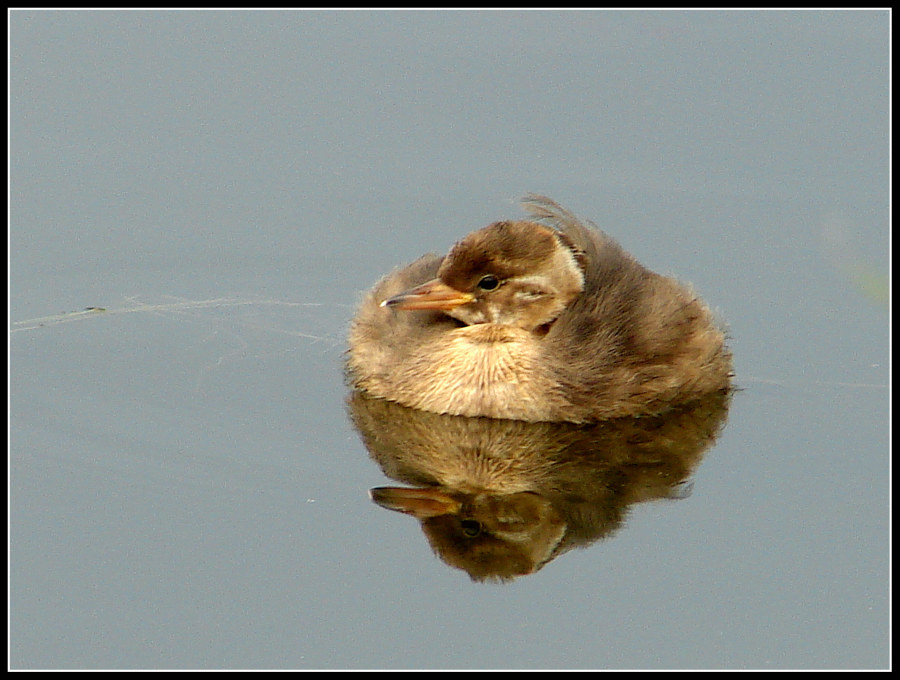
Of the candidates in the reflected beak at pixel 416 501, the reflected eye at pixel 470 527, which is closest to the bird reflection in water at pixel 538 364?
the reflected beak at pixel 416 501

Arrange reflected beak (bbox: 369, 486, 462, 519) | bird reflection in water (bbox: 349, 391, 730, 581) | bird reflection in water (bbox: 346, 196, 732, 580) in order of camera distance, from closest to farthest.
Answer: bird reflection in water (bbox: 349, 391, 730, 581) < reflected beak (bbox: 369, 486, 462, 519) < bird reflection in water (bbox: 346, 196, 732, 580)

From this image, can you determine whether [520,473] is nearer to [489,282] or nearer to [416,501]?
[416,501]

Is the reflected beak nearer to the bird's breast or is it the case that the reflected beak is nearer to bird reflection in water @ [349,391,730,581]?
bird reflection in water @ [349,391,730,581]

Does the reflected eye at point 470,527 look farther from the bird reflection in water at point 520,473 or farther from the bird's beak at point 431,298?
the bird's beak at point 431,298

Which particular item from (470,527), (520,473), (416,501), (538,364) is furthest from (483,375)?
(470,527)

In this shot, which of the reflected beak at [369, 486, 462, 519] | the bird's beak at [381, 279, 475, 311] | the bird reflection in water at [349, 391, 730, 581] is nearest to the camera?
the bird reflection in water at [349, 391, 730, 581]

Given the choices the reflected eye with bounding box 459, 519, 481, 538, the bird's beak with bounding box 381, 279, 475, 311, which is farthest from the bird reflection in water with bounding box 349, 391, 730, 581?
the bird's beak with bounding box 381, 279, 475, 311

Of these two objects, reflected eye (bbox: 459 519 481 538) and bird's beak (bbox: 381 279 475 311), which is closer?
reflected eye (bbox: 459 519 481 538)

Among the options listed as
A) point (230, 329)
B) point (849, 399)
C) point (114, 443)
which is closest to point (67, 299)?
point (230, 329)

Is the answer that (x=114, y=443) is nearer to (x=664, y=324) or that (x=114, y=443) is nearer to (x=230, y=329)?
(x=230, y=329)
